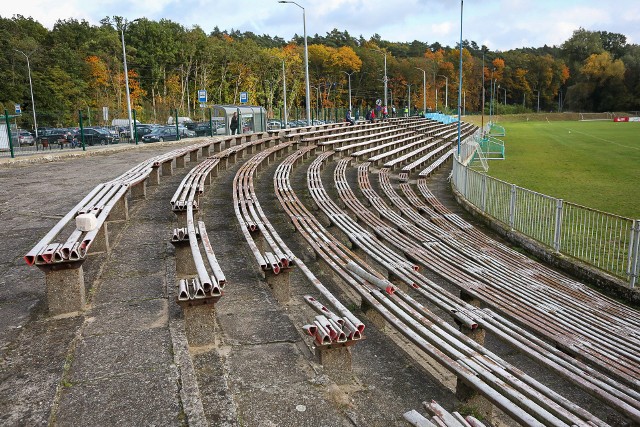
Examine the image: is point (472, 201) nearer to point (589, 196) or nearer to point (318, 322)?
point (589, 196)

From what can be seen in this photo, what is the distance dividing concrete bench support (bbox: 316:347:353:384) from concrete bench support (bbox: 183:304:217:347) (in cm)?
96

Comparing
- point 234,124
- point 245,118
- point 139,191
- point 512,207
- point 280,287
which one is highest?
point 245,118

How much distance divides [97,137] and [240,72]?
60.5m

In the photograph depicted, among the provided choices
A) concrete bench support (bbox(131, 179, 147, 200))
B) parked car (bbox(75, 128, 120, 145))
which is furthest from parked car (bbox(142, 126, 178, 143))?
concrete bench support (bbox(131, 179, 147, 200))

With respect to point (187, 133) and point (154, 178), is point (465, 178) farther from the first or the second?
point (187, 133)

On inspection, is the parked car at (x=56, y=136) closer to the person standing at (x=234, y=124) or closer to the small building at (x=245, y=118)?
the person standing at (x=234, y=124)

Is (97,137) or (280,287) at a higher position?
(97,137)

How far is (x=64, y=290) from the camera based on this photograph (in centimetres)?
536

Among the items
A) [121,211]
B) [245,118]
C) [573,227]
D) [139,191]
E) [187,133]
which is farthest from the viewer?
[187,133]

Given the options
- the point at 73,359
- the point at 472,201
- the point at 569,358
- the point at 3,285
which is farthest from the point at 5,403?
the point at 472,201

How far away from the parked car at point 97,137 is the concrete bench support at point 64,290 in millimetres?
23236

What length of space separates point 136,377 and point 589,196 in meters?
16.2

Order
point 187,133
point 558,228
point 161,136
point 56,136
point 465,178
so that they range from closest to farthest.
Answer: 1. point 558,228
2. point 465,178
3. point 56,136
4. point 161,136
5. point 187,133

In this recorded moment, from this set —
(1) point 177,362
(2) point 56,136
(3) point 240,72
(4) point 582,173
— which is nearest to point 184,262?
(1) point 177,362
